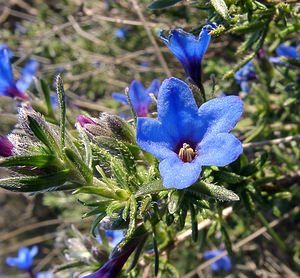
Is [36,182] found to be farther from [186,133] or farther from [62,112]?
[186,133]

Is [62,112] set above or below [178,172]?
above

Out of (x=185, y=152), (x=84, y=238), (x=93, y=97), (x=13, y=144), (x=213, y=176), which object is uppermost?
(x=13, y=144)

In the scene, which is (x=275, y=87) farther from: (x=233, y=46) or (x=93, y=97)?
(x=93, y=97)

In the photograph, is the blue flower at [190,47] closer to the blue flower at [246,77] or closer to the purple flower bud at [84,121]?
the purple flower bud at [84,121]

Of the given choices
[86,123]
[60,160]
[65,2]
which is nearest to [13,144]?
[60,160]

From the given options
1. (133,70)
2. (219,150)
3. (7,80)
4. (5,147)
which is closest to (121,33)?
(133,70)
